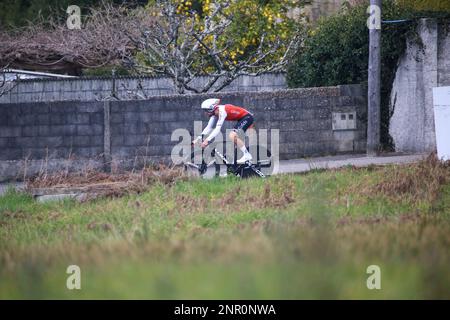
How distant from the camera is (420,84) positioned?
1714cm

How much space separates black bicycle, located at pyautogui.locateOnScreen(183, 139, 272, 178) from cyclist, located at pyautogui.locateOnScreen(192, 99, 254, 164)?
136 mm

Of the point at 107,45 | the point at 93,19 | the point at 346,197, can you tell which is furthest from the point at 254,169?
the point at 93,19

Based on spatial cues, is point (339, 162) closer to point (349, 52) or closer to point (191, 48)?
point (349, 52)

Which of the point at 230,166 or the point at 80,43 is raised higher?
the point at 80,43

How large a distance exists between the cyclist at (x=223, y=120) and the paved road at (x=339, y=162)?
2.99 feet

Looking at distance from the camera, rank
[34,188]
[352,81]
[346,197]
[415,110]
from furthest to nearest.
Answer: [352,81], [415,110], [34,188], [346,197]

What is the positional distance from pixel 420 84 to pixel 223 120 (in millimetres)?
4997

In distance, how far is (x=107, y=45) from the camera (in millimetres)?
20969

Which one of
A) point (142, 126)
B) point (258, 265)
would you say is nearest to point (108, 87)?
point (142, 126)

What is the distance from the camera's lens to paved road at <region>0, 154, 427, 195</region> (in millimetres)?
15234

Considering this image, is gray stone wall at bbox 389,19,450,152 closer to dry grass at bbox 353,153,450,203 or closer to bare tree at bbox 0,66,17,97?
dry grass at bbox 353,153,450,203

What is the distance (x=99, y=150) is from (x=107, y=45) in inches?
165
